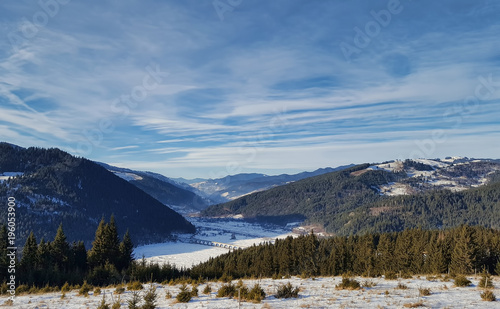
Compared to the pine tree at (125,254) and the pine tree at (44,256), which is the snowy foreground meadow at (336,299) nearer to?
the pine tree at (44,256)

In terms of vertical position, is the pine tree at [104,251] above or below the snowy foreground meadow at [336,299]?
Result: below

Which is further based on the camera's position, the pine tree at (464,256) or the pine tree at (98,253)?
the pine tree at (98,253)

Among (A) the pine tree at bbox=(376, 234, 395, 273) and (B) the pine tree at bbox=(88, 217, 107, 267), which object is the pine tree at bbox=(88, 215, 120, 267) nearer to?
(B) the pine tree at bbox=(88, 217, 107, 267)

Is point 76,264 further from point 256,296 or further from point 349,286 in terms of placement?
point 349,286

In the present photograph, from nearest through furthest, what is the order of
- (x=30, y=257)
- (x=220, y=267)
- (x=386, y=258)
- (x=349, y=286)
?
(x=349, y=286) → (x=30, y=257) → (x=220, y=267) → (x=386, y=258)

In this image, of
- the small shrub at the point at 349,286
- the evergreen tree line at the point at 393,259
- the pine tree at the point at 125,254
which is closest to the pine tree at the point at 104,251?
the pine tree at the point at 125,254

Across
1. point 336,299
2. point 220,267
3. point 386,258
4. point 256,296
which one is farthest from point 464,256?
point 220,267

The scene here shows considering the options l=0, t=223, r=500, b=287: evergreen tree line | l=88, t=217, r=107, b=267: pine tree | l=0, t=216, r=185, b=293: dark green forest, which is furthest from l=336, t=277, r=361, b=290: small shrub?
l=88, t=217, r=107, b=267: pine tree

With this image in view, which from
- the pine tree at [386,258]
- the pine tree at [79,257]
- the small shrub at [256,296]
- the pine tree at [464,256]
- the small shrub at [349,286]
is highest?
the small shrub at [256,296]

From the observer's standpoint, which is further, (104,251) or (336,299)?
(104,251)

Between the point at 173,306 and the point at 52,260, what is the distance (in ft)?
192

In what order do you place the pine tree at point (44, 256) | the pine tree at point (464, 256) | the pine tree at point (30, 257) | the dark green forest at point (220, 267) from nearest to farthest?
the dark green forest at point (220, 267)
the pine tree at point (464, 256)
the pine tree at point (30, 257)
the pine tree at point (44, 256)

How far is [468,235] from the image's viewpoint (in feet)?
198

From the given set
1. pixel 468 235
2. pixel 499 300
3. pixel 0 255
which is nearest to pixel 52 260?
pixel 0 255
